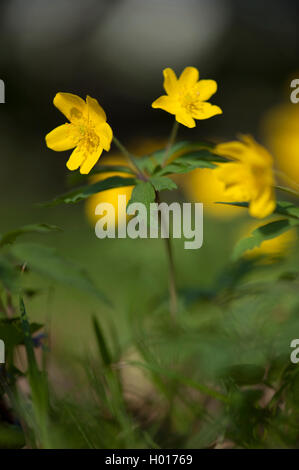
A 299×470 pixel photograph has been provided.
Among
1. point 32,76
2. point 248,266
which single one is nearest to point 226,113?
point 32,76

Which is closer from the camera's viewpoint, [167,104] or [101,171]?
[167,104]

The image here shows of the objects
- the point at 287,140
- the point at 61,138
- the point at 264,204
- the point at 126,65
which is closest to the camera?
the point at 264,204

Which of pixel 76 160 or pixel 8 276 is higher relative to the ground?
pixel 76 160

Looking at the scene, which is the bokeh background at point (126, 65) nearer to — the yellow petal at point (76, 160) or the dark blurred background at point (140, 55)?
the dark blurred background at point (140, 55)

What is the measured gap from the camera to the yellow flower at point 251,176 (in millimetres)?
659

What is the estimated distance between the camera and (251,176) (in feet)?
2.21

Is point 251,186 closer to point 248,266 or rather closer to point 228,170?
point 228,170

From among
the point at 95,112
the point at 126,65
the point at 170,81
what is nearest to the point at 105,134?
the point at 95,112

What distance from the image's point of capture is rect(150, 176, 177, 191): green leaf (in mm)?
724

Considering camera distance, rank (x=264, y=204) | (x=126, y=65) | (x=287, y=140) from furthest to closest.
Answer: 1. (x=126, y=65)
2. (x=287, y=140)
3. (x=264, y=204)

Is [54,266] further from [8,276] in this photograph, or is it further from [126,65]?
[126,65]

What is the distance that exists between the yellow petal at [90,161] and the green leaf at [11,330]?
0.24 m

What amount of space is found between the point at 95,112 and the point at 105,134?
0.04 meters

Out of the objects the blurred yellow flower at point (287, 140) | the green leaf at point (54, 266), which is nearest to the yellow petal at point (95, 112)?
the green leaf at point (54, 266)
